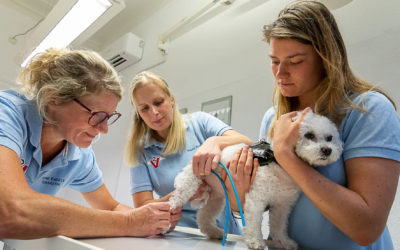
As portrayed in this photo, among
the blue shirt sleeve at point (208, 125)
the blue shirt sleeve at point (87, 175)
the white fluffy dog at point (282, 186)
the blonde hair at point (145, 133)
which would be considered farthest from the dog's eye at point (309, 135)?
the blue shirt sleeve at point (87, 175)

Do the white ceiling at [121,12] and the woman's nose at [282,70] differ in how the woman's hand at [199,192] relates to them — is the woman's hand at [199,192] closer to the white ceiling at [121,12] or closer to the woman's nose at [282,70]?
the woman's nose at [282,70]

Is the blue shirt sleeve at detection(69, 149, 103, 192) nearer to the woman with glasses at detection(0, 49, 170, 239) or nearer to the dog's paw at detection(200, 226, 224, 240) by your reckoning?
the woman with glasses at detection(0, 49, 170, 239)

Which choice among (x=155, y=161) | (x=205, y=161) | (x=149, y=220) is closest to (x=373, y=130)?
(x=205, y=161)

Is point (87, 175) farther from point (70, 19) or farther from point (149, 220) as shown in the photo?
point (70, 19)

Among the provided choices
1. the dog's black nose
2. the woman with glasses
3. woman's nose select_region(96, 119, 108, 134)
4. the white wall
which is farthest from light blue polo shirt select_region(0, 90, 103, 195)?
the white wall

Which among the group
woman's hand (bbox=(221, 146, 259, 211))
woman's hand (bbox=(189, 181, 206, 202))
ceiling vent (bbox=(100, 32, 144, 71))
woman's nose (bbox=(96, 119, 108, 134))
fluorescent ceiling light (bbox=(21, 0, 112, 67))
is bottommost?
woman's hand (bbox=(189, 181, 206, 202))

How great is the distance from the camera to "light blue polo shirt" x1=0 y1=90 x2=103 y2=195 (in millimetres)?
782

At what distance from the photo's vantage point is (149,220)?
2.56 ft

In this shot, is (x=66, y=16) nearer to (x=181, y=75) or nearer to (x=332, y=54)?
(x=181, y=75)

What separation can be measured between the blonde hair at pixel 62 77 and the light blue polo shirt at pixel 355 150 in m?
0.84

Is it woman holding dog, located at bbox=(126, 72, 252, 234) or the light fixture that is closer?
woman holding dog, located at bbox=(126, 72, 252, 234)

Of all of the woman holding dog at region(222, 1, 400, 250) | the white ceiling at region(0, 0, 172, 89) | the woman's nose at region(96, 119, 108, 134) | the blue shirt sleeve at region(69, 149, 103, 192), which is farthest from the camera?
the white ceiling at region(0, 0, 172, 89)

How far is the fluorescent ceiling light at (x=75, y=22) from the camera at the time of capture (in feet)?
6.92

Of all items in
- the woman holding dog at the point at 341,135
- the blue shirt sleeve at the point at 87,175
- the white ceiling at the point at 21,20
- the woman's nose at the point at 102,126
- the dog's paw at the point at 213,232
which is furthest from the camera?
the white ceiling at the point at 21,20
